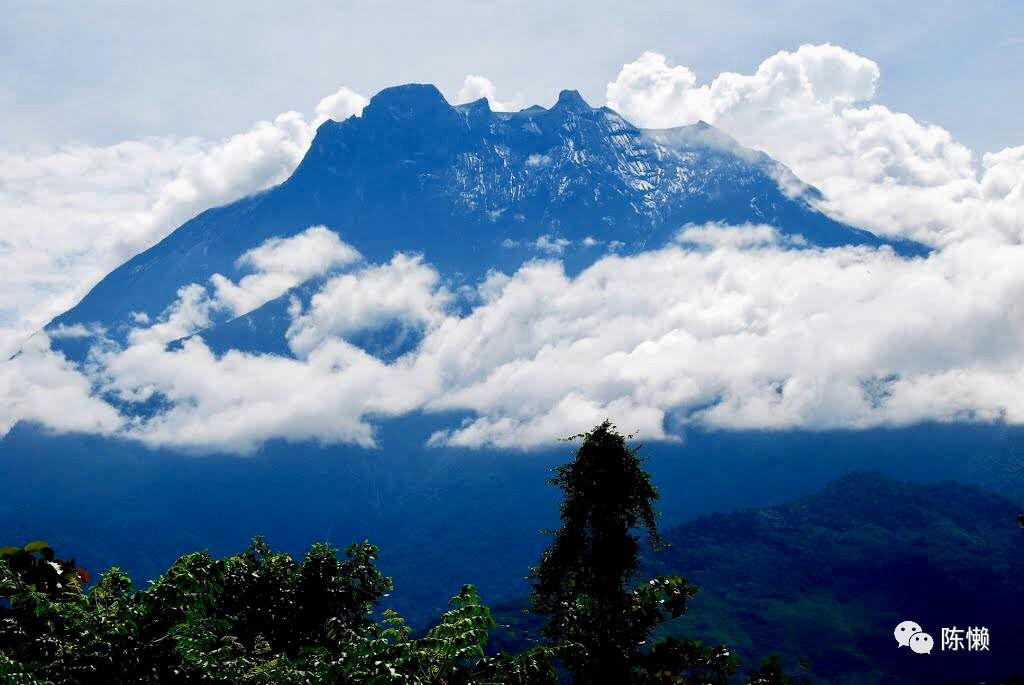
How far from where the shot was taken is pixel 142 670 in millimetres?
18812

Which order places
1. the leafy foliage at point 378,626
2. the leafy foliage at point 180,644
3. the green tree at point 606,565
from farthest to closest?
the green tree at point 606,565, the leafy foliage at point 378,626, the leafy foliage at point 180,644

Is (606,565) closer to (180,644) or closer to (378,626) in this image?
(378,626)

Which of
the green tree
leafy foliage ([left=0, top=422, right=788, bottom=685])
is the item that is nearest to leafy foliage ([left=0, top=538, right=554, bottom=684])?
leafy foliage ([left=0, top=422, right=788, bottom=685])

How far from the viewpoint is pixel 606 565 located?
3262cm

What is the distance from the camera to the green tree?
3105 cm

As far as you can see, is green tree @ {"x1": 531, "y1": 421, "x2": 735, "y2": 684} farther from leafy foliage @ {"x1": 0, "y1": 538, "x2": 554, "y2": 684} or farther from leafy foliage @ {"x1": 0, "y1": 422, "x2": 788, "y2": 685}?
leafy foliage @ {"x1": 0, "y1": 538, "x2": 554, "y2": 684}

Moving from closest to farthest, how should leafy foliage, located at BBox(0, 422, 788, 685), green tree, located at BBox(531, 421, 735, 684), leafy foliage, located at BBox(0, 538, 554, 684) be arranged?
leafy foliage, located at BBox(0, 538, 554, 684) < leafy foliage, located at BBox(0, 422, 788, 685) < green tree, located at BBox(531, 421, 735, 684)

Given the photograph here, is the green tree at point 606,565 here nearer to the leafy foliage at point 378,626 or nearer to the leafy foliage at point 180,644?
the leafy foliage at point 378,626

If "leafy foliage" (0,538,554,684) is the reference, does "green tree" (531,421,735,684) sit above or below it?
above

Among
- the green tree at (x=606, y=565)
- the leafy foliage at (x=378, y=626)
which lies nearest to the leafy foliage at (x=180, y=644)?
the leafy foliage at (x=378, y=626)

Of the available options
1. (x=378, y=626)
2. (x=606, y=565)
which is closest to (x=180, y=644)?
(x=378, y=626)

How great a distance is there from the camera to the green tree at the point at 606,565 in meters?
31.0

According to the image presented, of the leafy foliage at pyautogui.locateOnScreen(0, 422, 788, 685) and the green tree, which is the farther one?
the green tree

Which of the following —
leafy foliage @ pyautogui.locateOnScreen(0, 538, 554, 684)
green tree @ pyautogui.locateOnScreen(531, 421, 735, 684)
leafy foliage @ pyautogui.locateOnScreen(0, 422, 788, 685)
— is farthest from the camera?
green tree @ pyautogui.locateOnScreen(531, 421, 735, 684)
